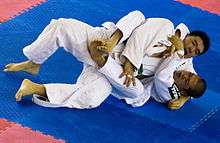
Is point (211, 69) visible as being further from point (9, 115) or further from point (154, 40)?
point (9, 115)

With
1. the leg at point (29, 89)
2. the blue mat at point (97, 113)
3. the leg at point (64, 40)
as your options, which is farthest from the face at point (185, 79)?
the leg at point (29, 89)

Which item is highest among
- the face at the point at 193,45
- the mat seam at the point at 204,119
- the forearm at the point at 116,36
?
the forearm at the point at 116,36

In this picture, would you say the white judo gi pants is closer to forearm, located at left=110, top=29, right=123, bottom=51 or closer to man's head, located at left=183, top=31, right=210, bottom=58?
forearm, located at left=110, top=29, right=123, bottom=51

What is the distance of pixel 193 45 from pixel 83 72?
104cm

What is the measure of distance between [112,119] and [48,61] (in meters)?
1.01

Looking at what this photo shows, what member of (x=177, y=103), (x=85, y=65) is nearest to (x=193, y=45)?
(x=177, y=103)

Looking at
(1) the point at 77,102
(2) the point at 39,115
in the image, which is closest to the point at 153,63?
(1) the point at 77,102

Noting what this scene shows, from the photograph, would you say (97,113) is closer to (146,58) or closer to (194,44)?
(146,58)

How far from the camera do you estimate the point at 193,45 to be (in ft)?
14.4

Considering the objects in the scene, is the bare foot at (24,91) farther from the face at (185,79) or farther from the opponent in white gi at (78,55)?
the face at (185,79)

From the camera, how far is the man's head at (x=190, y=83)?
4340 millimetres

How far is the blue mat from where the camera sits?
13.0 feet

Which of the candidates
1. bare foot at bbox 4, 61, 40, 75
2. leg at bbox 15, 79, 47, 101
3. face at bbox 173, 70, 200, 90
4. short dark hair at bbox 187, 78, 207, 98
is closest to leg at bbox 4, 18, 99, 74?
bare foot at bbox 4, 61, 40, 75

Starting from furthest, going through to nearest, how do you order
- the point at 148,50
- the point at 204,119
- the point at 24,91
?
the point at 204,119
the point at 148,50
the point at 24,91
